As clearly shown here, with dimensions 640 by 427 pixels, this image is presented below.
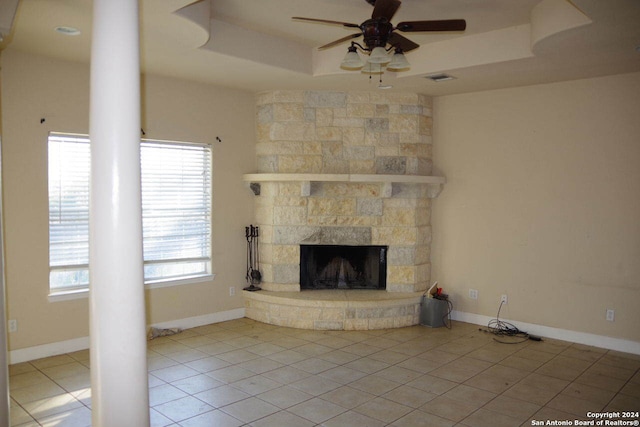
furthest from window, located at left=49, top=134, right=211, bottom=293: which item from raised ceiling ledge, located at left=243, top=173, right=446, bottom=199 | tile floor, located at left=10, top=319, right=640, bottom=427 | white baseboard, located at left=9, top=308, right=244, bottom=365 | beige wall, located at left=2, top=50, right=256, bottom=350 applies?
tile floor, located at left=10, top=319, right=640, bottom=427

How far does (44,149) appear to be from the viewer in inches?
178

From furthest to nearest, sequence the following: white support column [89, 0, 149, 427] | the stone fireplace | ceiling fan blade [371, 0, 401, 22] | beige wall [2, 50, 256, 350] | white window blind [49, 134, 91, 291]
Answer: the stone fireplace → white window blind [49, 134, 91, 291] → beige wall [2, 50, 256, 350] → ceiling fan blade [371, 0, 401, 22] → white support column [89, 0, 149, 427]

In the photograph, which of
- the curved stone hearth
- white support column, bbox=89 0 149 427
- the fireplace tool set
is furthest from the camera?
the fireplace tool set

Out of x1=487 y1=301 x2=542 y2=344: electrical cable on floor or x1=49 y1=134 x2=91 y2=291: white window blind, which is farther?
x1=487 y1=301 x2=542 y2=344: electrical cable on floor

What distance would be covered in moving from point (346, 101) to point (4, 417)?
15.5 feet

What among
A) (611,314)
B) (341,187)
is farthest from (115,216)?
(611,314)

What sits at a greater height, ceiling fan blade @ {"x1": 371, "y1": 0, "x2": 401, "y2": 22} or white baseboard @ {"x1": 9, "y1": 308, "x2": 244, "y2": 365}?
ceiling fan blade @ {"x1": 371, "y1": 0, "x2": 401, "y2": 22}

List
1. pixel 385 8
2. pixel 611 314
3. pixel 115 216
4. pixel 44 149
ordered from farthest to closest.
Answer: pixel 611 314
pixel 44 149
pixel 385 8
pixel 115 216

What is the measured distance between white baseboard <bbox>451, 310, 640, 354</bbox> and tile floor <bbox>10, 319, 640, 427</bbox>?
0.12 metres

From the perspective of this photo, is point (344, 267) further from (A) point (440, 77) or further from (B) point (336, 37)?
(B) point (336, 37)

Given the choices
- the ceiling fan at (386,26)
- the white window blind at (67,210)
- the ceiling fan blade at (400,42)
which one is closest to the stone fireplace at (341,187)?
the white window blind at (67,210)

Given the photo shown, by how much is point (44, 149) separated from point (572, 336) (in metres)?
5.84

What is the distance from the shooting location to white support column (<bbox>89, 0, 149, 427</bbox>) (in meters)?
1.86

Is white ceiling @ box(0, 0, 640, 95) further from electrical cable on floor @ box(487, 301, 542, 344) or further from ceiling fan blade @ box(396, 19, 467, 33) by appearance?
electrical cable on floor @ box(487, 301, 542, 344)
